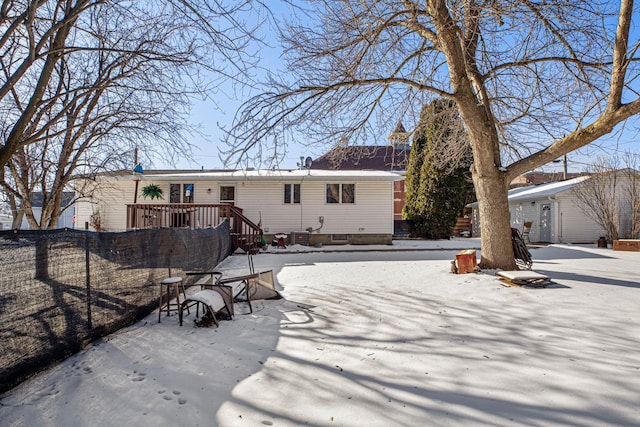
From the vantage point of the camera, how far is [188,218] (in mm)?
13062

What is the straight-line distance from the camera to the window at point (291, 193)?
14547 mm

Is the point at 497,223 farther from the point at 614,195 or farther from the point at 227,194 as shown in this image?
the point at 614,195

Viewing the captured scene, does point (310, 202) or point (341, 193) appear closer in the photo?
point (310, 202)

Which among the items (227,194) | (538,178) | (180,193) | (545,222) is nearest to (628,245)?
(545,222)

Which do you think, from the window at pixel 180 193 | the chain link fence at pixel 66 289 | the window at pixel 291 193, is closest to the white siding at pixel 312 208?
the window at pixel 291 193

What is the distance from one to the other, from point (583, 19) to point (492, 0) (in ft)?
6.11

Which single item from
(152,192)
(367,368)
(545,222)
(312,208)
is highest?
(152,192)

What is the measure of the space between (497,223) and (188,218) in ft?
34.4

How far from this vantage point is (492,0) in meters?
6.05

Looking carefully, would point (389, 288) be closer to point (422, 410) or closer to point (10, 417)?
point (422, 410)

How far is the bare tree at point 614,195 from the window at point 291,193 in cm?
1189

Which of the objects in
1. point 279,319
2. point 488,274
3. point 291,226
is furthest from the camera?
point 291,226

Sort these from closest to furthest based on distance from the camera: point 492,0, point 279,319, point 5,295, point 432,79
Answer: point 5,295 → point 279,319 → point 492,0 → point 432,79

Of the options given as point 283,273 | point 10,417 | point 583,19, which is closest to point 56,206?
point 283,273
